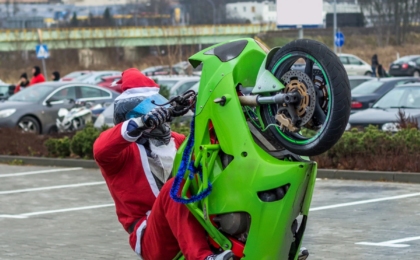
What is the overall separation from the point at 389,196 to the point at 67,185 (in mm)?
5354

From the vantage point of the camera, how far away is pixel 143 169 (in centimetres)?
425

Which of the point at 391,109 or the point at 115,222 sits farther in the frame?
the point at 391,109

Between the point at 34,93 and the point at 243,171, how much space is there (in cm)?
1759

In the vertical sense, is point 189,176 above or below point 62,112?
above

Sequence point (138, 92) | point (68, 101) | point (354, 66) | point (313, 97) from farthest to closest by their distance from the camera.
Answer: point (354, 66) → point (68, 101) → point (138, 92) → point (313, 97)

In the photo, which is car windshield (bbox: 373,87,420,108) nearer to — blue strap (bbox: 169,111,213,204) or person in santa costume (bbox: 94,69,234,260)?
person in santa costume (bbox: 94,69,234,260)

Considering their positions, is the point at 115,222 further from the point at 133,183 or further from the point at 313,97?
the point at 313,97

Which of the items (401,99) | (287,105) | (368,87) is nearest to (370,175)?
(401,99)

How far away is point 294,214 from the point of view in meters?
3.36

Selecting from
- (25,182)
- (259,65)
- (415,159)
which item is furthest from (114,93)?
(259,65)

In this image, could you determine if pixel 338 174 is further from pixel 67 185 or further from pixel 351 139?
pixel 67 185

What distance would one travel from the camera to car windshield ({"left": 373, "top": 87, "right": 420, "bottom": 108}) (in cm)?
1582

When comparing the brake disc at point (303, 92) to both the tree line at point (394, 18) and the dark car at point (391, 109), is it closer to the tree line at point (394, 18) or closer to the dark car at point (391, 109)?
the dark car at point (391, 109)

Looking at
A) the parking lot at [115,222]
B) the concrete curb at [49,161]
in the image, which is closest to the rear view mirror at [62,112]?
the concrete curb at [49,161]
